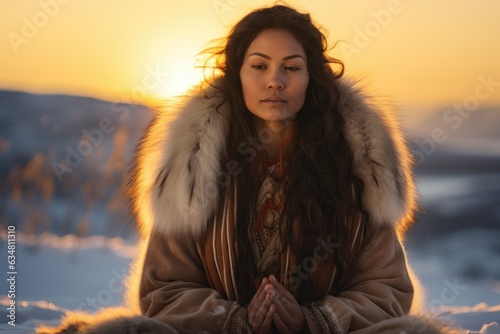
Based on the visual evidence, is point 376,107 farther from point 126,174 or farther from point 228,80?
point 126,174

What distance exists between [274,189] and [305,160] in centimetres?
13

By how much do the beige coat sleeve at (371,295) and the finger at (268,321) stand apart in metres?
0.10

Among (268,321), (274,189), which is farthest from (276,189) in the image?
(268,321)

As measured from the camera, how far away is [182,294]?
270cm

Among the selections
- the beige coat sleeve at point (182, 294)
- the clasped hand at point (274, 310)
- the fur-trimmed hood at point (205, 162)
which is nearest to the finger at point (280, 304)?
the clasped hand at point (274, 310)

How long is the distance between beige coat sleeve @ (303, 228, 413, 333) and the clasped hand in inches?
1.5

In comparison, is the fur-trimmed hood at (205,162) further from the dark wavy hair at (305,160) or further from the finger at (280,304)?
the finger at (280,304)

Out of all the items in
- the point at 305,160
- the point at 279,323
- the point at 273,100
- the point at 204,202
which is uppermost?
the point at 273,100

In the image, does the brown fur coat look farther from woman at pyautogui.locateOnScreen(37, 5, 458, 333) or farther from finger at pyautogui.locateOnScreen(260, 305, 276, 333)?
finger at pyautogui.locateOnScreen(260, 305, 276, 333)

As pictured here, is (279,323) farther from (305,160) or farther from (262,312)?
(305,160)

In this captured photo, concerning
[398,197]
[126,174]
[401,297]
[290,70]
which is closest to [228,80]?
[290,70]

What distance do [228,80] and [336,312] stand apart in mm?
779

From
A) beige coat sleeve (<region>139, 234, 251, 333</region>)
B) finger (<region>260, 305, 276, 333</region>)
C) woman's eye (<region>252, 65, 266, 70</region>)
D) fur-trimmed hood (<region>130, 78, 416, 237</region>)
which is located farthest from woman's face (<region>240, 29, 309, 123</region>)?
finger (<region>260, 305, 276, 333</region>)

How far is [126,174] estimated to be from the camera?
2.91 meters
